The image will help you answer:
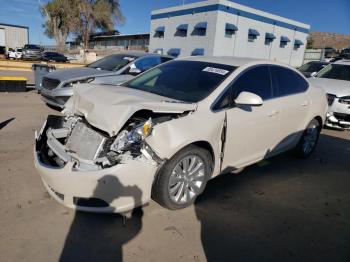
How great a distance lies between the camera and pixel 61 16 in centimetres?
4481

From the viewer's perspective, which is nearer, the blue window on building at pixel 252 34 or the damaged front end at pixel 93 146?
the damaged front end at pixel 93 146

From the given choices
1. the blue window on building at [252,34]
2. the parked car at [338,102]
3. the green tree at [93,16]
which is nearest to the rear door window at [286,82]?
the parked car at [338,102]

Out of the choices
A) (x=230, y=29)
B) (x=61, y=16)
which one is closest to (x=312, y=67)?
(x=230, y=29)

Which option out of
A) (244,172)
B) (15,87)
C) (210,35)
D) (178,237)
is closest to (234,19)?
(210,35)

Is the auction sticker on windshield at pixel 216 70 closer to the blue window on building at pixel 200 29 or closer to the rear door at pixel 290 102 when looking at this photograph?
the rear door at pixel 290 102

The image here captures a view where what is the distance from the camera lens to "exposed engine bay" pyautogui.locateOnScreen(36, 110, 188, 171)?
2.95 m

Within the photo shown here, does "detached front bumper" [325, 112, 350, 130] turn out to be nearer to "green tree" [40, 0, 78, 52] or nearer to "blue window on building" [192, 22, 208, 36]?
"blue window on building" [192, 22, 208, 36]

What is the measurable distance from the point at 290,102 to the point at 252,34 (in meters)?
31.1

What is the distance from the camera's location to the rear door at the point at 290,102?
4500 mm

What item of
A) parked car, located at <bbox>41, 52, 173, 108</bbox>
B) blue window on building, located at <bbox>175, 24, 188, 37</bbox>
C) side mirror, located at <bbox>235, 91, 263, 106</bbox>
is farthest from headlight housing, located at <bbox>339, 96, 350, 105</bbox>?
blue window on building, located at <bbox>175, 24, 188, 37</bbox>

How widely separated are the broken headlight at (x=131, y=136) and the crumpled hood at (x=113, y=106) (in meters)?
0.13

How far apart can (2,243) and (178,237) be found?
157 cm

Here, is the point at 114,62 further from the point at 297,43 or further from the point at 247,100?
the point at 297,43

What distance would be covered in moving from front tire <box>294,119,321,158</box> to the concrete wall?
49188mm
